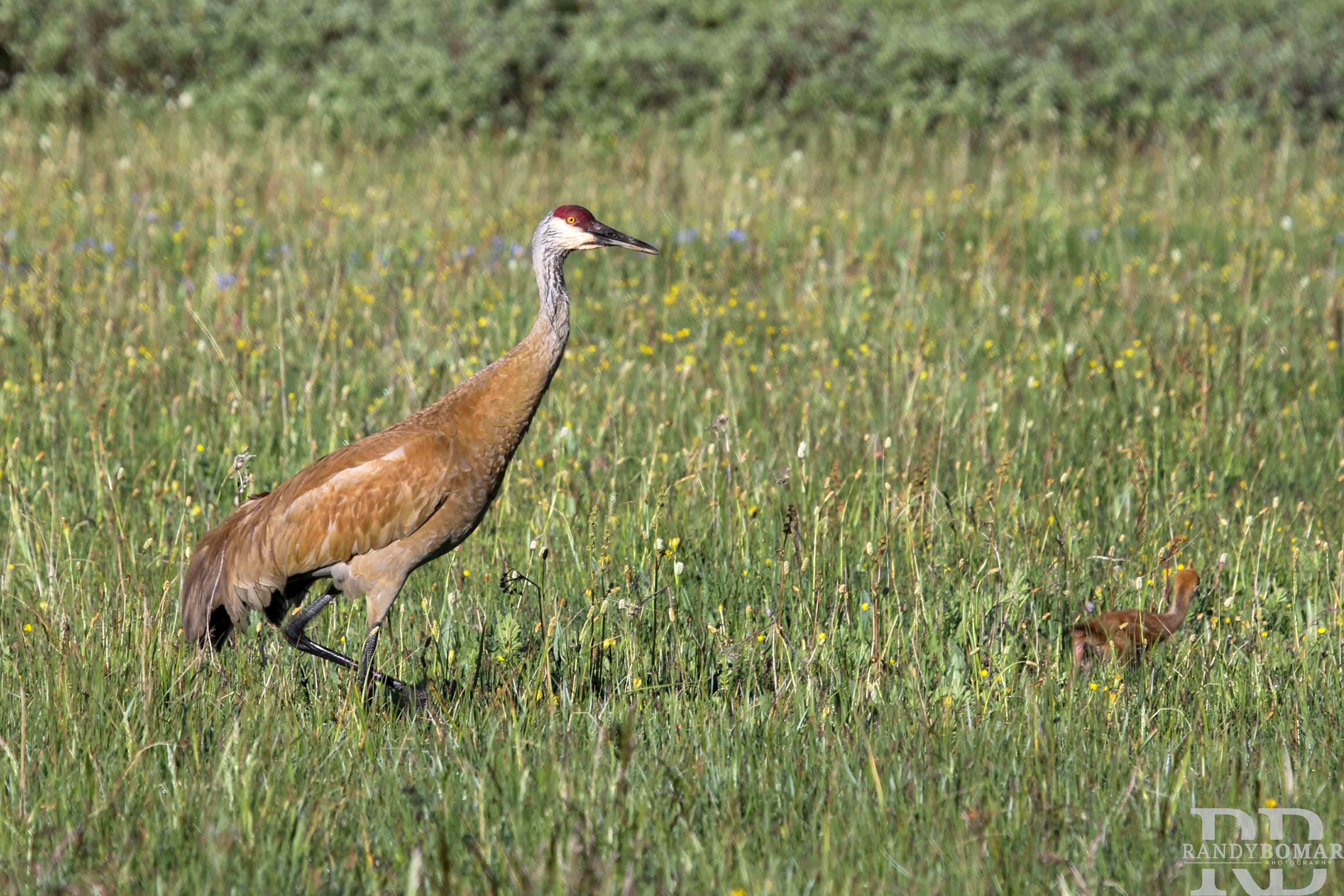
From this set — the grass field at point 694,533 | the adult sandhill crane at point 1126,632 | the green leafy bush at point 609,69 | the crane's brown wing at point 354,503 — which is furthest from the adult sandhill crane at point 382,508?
the green leafy bush at point 609,69

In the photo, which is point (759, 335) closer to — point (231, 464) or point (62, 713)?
point (231, 464)

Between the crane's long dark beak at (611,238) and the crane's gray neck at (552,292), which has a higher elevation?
the crane's long dark beak at (611,238)

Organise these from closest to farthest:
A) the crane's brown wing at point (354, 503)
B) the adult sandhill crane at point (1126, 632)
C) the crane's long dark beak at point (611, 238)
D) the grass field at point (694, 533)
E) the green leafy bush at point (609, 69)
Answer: the grass field at point (694, 533) → the crane's brown wing at point (354, 503) → the adult sandhill crane at point (1126, 632) → the crane's long dark beak at point (611, 238) → the green leafy bush at point (609, 69)

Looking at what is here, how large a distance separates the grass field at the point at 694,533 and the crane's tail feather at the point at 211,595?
0.11 metres

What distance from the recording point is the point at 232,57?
43.8 ft

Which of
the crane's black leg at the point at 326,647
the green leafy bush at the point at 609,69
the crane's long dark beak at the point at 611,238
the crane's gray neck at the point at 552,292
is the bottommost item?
the crane's black leg at the point at 326,647

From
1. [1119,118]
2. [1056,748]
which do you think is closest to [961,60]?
[1119,118]

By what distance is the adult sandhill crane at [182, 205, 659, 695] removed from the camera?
4.26 metres

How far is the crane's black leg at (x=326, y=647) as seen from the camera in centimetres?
414

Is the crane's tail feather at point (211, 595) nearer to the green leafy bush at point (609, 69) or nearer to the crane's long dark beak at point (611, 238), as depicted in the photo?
the crane's long dark beak at point (611, 238)

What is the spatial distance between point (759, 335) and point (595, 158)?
4603 millimetres

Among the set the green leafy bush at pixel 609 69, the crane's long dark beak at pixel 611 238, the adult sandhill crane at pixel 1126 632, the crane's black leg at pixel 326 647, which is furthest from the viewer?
the green leafy bush at pixel 609 69

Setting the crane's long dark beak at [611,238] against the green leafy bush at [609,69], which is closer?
the crane's long dark beak at [611,238]

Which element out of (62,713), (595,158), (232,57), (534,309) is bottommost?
(62,713)
